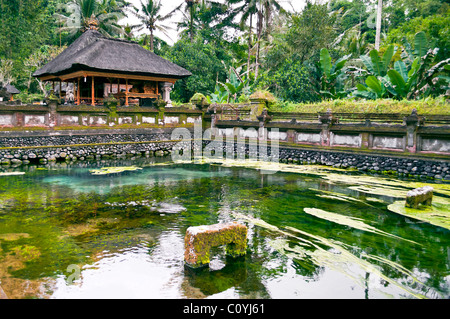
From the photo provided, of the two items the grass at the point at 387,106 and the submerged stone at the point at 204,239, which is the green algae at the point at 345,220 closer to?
the submerged stone at the point at 204,239

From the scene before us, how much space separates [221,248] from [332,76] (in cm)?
1849

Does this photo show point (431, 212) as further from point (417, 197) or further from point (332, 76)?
point (332, 76)

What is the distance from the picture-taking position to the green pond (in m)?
4.78

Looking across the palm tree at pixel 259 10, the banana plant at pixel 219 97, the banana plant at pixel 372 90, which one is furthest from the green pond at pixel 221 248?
the palm tree at pixel 259 10

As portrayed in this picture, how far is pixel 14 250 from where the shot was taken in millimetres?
5898

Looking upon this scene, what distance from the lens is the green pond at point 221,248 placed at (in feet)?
15.7

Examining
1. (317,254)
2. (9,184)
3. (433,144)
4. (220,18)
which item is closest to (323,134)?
(433,144)

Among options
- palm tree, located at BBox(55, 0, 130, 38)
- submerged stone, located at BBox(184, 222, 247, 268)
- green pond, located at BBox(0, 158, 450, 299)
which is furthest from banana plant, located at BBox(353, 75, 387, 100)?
palm tree, located at BBox(55, 0, 130, 38)

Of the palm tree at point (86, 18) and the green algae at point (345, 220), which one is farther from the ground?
the palm tree at point (86, 18)

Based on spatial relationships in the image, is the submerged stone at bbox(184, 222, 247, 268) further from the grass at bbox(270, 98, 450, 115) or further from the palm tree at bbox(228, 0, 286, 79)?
the palm tree at bbox(228, 0, 286, 79)

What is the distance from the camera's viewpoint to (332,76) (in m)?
22.0

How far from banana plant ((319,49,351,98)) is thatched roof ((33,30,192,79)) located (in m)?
9.27

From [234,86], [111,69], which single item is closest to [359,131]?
[234,86]
